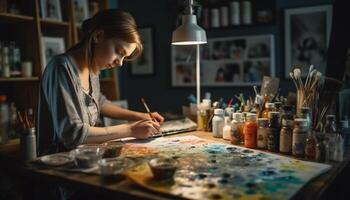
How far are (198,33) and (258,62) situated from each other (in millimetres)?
1384

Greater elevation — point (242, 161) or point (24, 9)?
point (24, 9)

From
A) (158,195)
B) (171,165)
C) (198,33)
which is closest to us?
(158,195)

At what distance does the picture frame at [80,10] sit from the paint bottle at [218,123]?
5.37 feet

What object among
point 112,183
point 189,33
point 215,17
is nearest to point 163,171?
point 112,183

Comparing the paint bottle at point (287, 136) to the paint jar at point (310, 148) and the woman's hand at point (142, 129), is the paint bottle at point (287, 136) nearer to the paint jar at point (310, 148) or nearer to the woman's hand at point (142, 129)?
the paint jar at point (310, 148)

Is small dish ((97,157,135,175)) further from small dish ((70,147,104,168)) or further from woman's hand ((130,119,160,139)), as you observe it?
woman's hand ((130,119,160,139))

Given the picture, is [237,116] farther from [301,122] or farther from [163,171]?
[163,171]

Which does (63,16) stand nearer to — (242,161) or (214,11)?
(214,11)

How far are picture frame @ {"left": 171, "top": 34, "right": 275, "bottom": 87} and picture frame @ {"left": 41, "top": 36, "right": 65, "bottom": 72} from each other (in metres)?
1.01

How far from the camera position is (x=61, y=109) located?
1317 mm

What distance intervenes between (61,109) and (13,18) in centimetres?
127

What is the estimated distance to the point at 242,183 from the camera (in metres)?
0.92

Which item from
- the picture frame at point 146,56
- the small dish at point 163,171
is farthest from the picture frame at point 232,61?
the small dish at point 163,171

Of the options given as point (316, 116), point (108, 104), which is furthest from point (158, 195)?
point (108, 104)
